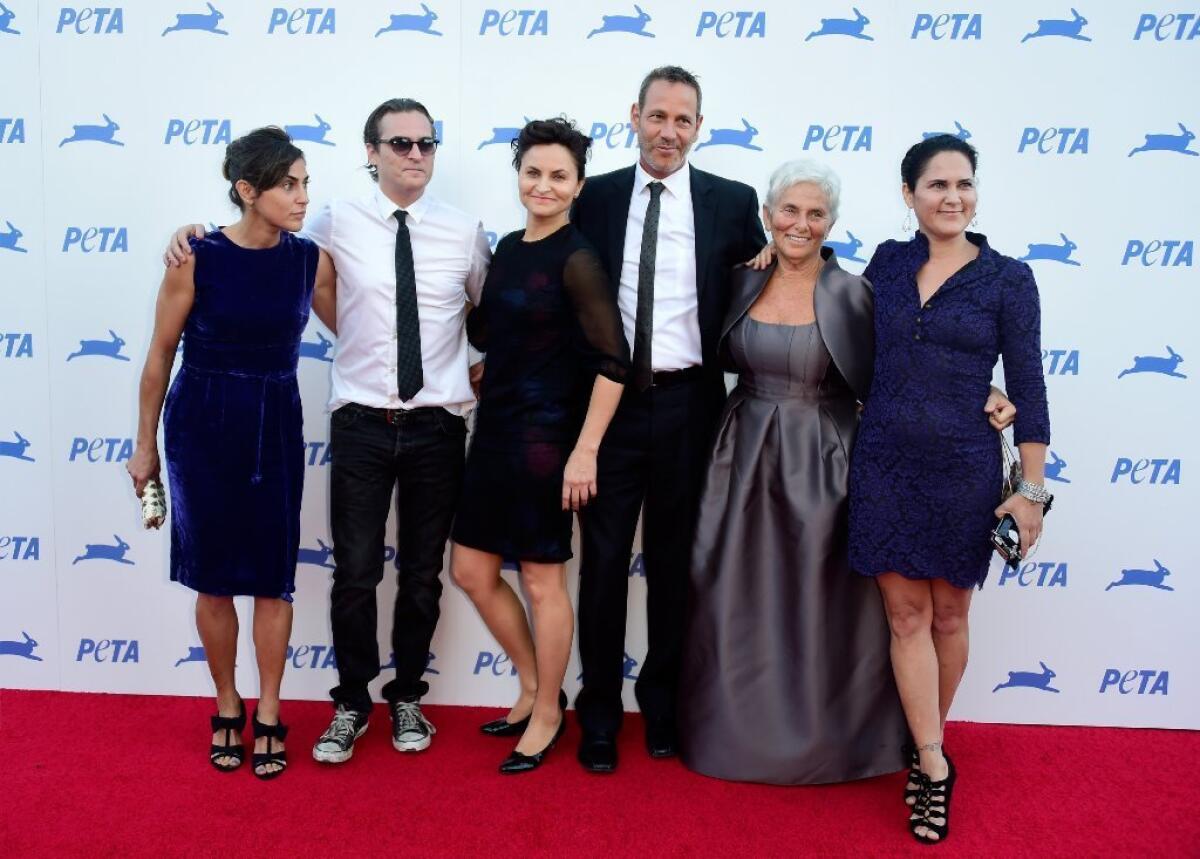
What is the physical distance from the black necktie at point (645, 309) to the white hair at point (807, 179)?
35 centimetres

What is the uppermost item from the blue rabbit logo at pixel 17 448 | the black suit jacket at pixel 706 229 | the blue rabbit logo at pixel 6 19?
the blue rabbit logo at pixel 6 19

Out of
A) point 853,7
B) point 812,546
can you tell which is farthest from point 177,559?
point 853,7

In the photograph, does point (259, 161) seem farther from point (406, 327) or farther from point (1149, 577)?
point (1149, 577)

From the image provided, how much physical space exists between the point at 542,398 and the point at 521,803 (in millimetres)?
1111

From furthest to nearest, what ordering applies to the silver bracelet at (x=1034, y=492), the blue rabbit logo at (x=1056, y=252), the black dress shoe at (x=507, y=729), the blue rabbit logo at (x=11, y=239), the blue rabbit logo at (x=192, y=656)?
the blue rabbit logo at (x=192, y=656)
the blue rabbit logo at (x=11, y=239)
the blue rabbit logo at (x=1056, y=252)
the black dress shoe at (x=507, y=729)
the silver bracelet at (x=1034, y=492)

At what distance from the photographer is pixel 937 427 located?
7.52 ft

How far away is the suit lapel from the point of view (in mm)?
2662

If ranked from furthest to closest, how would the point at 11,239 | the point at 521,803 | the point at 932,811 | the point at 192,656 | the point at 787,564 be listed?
the point at 192,656
the point at 11,239
the point at 787,564
the point at 521,803
the point at 932,811

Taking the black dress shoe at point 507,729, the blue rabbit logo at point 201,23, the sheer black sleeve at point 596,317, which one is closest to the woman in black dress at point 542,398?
the sheer black sleeve at point 596,317

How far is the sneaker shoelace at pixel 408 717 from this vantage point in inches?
112

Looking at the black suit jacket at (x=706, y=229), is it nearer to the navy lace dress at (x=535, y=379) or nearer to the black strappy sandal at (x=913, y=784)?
the navy lace dress at (x=535, y=379)

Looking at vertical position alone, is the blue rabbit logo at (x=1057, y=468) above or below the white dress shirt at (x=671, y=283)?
below

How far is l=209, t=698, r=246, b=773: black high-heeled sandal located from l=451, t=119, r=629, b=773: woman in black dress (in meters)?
0.77

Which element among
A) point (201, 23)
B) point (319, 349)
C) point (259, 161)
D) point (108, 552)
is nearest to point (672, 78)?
point (259, 161)
